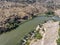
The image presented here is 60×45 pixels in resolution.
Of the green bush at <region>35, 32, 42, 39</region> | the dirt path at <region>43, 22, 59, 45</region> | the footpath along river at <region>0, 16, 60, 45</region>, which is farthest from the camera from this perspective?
the footpath along river at <region>0, 16, 60, 45</region>

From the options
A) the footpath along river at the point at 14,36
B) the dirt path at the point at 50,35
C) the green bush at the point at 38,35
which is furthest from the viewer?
the footpath along river at the point at 14,36

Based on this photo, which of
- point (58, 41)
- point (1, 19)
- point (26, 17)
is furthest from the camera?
point (26, 17)

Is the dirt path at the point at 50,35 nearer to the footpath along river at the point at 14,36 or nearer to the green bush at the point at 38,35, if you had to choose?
the green bush at the point at 38,35

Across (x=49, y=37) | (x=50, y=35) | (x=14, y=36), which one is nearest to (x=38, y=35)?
(x=50, y=35)

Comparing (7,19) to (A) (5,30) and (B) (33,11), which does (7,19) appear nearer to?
(A) (5,30)

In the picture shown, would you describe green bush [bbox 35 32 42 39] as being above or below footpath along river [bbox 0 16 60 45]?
above

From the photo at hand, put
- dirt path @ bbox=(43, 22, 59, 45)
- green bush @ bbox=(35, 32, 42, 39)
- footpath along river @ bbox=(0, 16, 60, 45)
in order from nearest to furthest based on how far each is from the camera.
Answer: dirt path @ bbox=(43, 22, 59, 45), green bush @ bbox=(35, 32, 42, 39), footpath along river @ bbox=(0, 16, 60, 45)

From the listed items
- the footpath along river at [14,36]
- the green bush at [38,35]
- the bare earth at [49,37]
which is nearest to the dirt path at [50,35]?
the bare earth at [49,37]

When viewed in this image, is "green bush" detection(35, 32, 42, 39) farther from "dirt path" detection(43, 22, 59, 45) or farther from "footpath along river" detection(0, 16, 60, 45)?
"footpath along river" detection(0, 16, 60, 45)

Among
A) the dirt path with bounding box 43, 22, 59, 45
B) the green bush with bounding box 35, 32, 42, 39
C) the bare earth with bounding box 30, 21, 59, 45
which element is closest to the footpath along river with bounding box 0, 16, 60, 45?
the green bush with bounding box 35, 32, 42, 39

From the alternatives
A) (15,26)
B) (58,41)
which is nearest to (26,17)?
(15,26)

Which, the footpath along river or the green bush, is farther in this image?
the footpath along river
